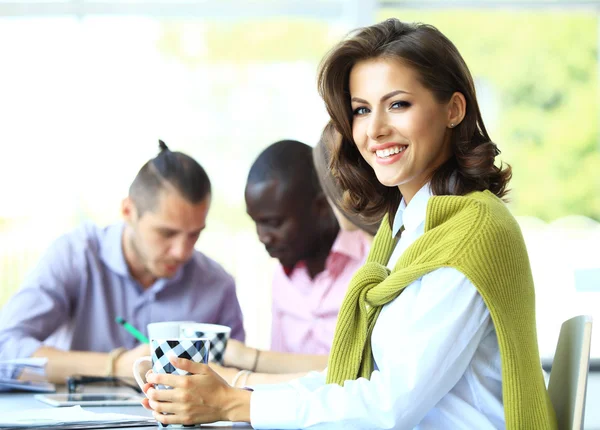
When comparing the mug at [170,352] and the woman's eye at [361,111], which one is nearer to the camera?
the mug at [170,352]

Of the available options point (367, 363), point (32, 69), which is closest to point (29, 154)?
point (32, 69)

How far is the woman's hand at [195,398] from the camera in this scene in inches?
49.8

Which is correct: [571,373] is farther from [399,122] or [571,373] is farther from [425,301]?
[399,122]

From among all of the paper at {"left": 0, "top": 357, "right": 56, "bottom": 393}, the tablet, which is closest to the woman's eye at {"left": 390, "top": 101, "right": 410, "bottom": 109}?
the tablet

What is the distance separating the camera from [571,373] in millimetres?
1343

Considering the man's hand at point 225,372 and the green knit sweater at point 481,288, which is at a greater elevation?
the green knit sweater at point 481,288

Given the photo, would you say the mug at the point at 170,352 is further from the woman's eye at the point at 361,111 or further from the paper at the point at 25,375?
the paper at the point at 25,375

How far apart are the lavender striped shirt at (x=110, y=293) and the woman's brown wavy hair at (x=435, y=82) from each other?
1219mm

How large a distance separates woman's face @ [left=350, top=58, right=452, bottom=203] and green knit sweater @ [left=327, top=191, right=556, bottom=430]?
0.44 feet

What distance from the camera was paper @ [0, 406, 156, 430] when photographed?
1.37m

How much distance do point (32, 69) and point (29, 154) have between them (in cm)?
36

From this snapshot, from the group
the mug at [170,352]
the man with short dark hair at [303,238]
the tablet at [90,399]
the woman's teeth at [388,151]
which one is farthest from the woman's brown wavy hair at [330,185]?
the mug at [170,352]

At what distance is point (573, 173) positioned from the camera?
381cm

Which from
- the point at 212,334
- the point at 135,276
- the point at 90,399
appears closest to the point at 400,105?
the point at 212,334
